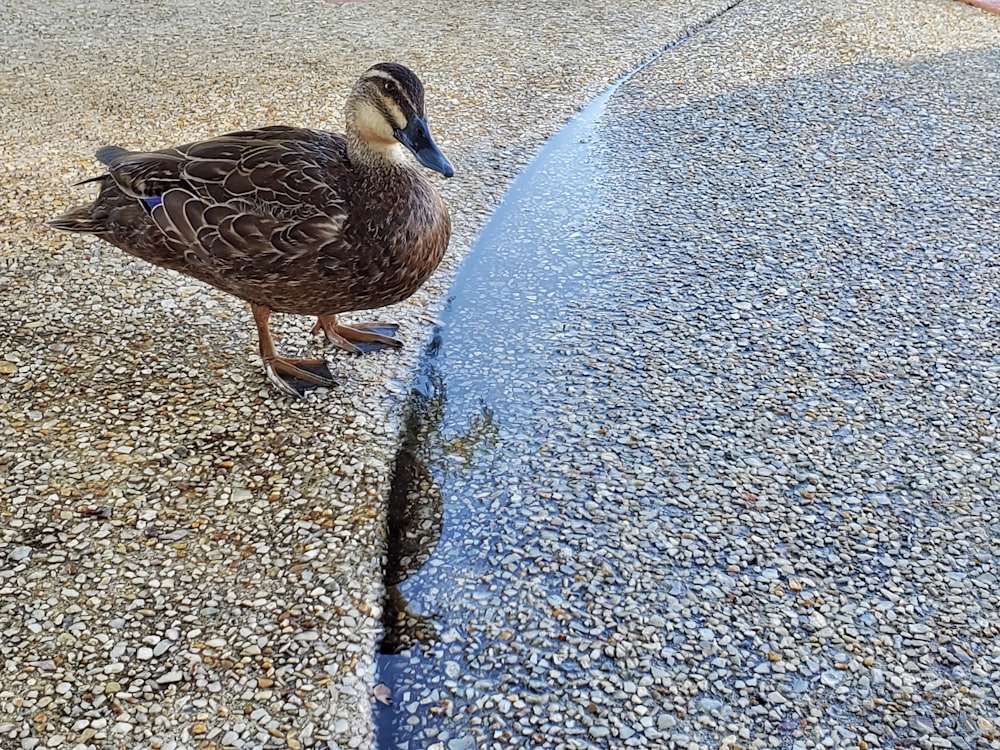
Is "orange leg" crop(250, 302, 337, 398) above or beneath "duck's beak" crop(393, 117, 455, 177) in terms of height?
beneath

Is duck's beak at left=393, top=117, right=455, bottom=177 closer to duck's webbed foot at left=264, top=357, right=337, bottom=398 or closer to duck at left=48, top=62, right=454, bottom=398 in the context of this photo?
duck at left=48, top=62, right=454, bottom=398

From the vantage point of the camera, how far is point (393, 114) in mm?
2656

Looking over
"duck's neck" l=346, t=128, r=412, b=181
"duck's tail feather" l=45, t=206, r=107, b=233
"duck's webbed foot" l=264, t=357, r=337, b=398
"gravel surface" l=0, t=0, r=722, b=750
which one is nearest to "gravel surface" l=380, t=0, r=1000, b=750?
"gravel surface" l=0, t=0, r=722, b=750

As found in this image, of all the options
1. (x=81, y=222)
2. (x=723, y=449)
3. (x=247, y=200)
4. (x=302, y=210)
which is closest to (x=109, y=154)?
(x=81, y=222)

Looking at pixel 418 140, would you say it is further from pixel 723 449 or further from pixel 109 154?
pixel 723 449

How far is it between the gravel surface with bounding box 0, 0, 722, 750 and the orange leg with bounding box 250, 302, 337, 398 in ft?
0.13

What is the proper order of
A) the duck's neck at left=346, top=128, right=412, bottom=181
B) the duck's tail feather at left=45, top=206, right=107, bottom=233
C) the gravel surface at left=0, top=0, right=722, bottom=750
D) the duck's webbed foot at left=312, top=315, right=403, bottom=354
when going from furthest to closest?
the duck's webbed foot at left=312, top=315, right=403, bottom=354, the duck's tail feather at left=45, top=206, right=107, bottom=233, the duck's neck at left=346, top=128, right=412, bottom=181, the gravel surface at left=0, top=0, right=722, bottom=750

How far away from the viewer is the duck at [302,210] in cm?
260

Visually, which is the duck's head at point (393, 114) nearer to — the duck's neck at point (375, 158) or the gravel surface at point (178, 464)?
the duck's neck at point (375, 158)

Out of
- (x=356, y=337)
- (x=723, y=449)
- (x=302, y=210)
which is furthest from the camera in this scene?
(x=356, y=337)

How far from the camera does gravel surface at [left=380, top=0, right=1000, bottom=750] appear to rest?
2.06 m

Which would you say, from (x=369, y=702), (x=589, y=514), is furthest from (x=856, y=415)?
(x=369, y=702)

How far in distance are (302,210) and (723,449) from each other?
133 centimetres

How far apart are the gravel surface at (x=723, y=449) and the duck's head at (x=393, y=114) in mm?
716
